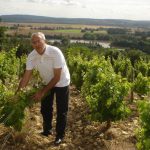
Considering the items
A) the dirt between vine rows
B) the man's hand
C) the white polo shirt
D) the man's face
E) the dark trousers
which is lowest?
the dirt between vine rows

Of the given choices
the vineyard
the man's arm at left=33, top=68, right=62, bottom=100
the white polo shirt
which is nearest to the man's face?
the white polo shirt

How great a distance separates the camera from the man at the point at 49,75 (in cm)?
660

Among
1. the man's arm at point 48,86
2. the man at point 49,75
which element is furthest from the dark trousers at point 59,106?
the man's arm at point 48,86

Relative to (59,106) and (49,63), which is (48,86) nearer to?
(49,63)

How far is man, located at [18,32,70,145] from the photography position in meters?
6.60

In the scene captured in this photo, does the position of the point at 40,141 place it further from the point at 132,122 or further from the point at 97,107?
the point at 132,122

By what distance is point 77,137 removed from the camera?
788 centimetres

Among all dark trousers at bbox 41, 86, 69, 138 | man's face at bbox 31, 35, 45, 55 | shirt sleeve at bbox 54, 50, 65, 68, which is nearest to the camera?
man's face at bbox 31, 35, 45, 55

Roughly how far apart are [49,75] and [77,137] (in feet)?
6.05

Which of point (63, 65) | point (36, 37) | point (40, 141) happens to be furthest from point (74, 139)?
point (36, 37)

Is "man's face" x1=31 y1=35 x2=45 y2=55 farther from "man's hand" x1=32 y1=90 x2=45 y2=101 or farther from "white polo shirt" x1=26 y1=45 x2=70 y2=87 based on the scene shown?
"man's hand" x1=32 y1=90 x2=45 y2=101

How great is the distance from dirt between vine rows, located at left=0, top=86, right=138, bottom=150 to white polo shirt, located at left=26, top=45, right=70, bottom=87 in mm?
1021

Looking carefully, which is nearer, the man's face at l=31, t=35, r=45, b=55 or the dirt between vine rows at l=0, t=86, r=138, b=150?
the man's face at l=31, t=35, r=45, b=55

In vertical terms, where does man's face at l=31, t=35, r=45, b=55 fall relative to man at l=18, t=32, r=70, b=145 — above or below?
above
